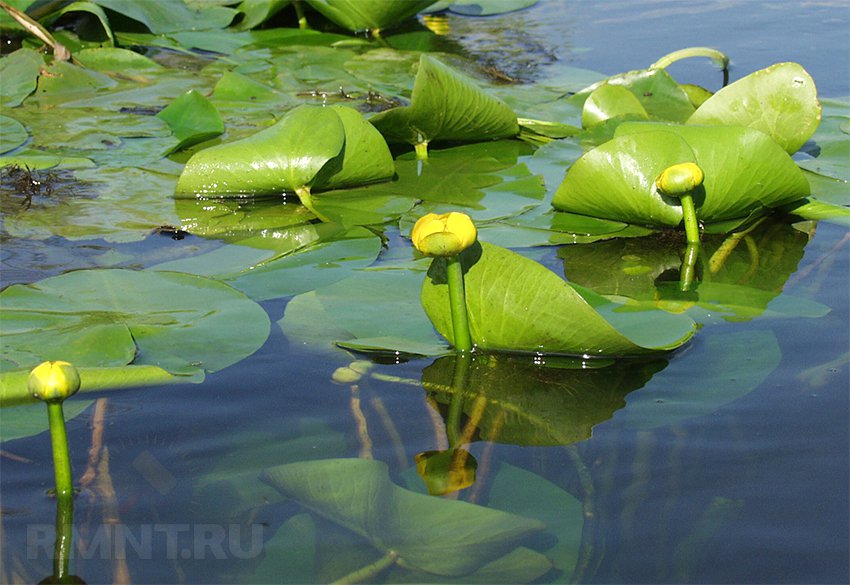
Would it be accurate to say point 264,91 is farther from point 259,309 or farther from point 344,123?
point 259,309

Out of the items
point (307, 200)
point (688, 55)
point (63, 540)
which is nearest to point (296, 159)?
point (307, 200)

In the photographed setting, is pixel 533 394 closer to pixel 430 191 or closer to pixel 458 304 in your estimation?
pixel 458 304

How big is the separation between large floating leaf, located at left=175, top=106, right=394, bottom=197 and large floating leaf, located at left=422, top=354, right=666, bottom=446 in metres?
0.92

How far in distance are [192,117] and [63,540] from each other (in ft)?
6.99

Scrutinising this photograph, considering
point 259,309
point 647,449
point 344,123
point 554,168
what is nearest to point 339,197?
point 344,123

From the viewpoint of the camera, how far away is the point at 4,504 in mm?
1320

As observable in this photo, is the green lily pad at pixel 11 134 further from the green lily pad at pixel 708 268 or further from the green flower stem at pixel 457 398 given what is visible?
the green flower stem at pixel 457 398

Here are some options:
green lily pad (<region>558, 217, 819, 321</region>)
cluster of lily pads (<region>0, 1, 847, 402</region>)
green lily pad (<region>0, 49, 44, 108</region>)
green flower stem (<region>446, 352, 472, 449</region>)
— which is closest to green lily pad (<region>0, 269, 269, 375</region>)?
cluster of lily pads (<region>0, 1, 847, 402</region>)

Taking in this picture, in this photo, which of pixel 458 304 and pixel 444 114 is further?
pixel 444 114

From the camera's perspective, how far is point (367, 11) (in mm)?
4391

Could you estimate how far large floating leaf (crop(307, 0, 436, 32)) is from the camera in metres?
4.34

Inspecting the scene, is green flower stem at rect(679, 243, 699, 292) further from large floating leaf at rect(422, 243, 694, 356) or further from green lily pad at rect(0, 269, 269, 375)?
green lily pad at rect(0, 269, 269, 375)

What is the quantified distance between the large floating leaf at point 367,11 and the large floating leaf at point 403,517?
132 inches

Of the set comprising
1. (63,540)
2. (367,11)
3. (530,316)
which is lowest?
(63,540)
